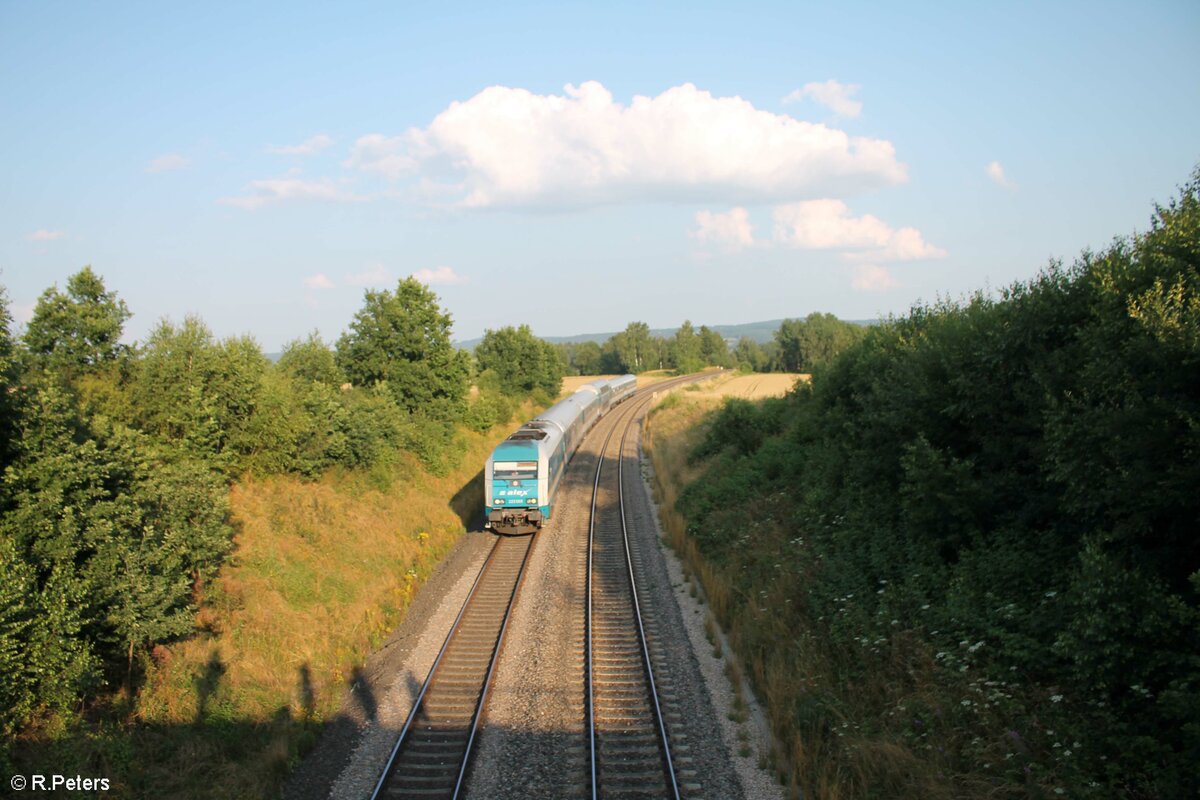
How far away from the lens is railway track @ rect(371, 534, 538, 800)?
9508 mm

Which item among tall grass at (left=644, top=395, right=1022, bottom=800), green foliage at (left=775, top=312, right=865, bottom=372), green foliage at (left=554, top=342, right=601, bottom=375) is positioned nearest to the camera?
tall grass at (left=644, top=395, right=1022, bottom=800)

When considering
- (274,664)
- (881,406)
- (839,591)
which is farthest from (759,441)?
(274,664)

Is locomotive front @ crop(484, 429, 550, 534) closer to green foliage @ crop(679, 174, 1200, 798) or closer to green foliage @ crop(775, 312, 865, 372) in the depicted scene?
green foliage @ crop(679, 174, 1200, 798)

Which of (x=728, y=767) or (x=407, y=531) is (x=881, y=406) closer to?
(x=728, y=767)

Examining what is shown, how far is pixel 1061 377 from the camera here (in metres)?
9.90

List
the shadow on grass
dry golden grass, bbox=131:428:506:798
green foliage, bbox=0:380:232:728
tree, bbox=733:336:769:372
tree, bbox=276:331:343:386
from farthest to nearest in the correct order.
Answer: tree, bbox=733:336:769:372 < tree, bbox=276:331:343:386 < the shadow on grass < dry golden grass, bbox=131:428:506:798 < green foliage, bbox=0:380:232:728

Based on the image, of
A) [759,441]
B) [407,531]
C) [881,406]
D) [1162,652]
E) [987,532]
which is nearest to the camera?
[1162,652]

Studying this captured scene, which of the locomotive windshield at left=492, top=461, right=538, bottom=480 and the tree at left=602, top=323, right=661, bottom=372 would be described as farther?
the tree at left=602, top=323, right=661, bottom=372

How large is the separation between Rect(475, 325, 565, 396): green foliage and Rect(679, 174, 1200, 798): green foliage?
36600mm

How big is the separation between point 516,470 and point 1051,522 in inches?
544

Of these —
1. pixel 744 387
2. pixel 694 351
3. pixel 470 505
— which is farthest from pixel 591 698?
pixel 694 351

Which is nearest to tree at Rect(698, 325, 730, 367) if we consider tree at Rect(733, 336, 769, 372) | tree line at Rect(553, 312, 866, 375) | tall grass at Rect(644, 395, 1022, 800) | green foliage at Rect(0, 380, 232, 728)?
tree line at Rect(553, 312, 866, 375)

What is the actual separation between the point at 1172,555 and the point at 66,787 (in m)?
13.3

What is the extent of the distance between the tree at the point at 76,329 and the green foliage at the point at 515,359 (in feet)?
103
